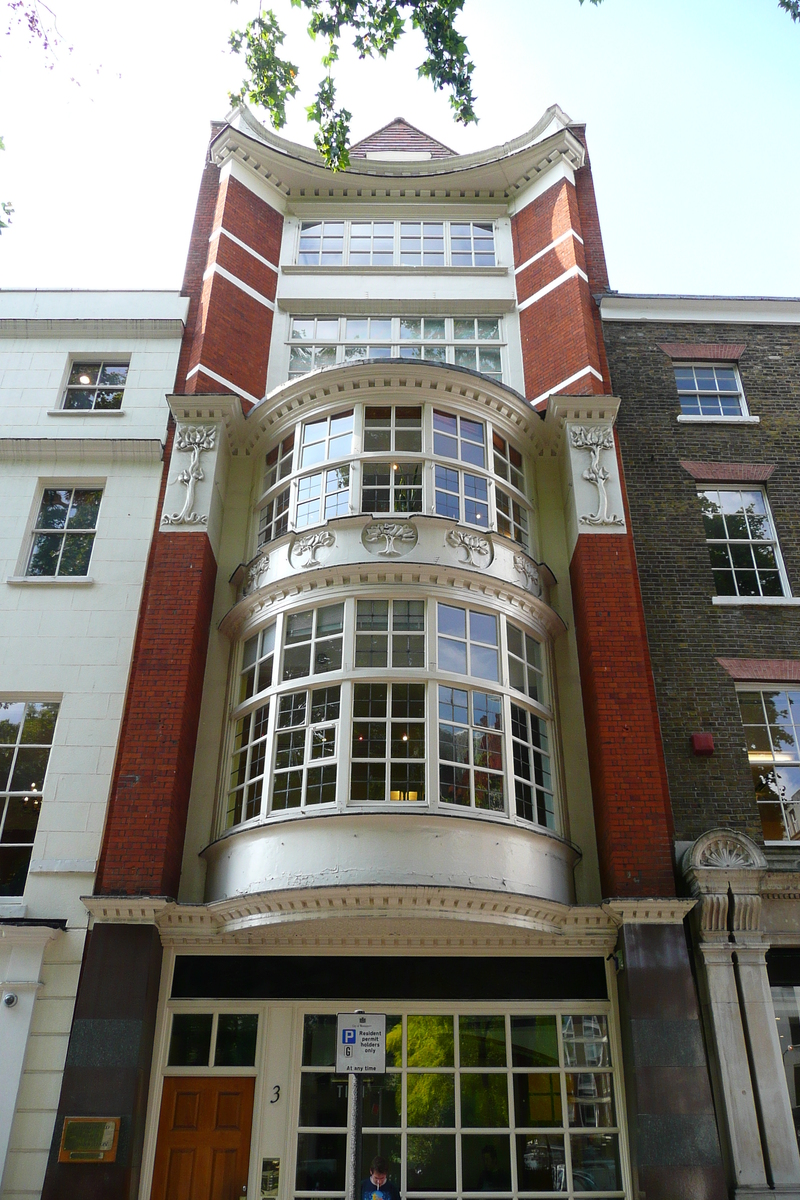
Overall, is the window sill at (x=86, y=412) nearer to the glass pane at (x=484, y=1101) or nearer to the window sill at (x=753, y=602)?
the window sill at (x=753, y=602)

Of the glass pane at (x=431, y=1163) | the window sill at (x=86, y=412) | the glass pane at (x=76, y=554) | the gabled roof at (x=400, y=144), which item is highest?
the gabled roof at (x=400, y=144)

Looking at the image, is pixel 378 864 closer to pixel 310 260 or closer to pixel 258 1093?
pixel 258 1093

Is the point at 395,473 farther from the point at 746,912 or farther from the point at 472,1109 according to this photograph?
the point at 472,1109

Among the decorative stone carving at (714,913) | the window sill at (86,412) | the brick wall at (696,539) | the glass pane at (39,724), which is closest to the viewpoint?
the decorative stone carving at (714,913)

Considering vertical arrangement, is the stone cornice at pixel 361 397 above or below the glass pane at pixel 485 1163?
above

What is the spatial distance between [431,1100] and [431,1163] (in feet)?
2.25

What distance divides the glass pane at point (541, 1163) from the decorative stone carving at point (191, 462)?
10.2m

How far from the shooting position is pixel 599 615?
1367cm

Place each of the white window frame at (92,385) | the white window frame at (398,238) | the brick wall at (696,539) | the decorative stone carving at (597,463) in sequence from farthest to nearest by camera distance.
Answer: the white window frame at (398,238) < the white window frame at (92,385) < the decorative stone carving at (597,463) < the brick wall at (696,539)

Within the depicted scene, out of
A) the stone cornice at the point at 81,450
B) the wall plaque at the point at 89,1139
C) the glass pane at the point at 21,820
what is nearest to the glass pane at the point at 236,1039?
the wall plaque at the point at 89,1139

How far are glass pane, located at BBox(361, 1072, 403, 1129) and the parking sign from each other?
4.69 meters

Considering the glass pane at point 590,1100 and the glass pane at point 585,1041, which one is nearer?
the glass pane at point 590,1100

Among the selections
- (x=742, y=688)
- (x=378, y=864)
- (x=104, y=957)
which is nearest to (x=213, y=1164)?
(x=104, y=957)

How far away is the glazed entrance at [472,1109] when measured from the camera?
35.3 ft
